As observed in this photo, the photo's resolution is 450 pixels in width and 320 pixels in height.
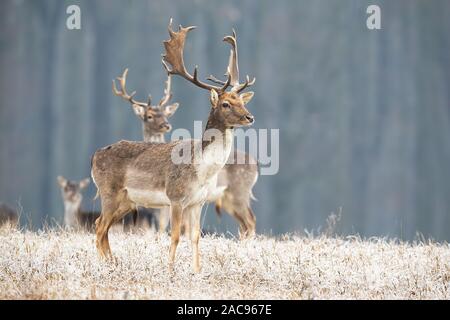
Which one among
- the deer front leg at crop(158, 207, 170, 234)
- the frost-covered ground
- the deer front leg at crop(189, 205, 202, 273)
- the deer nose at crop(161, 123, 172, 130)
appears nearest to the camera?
the frost-covered ground

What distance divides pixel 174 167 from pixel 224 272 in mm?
1040

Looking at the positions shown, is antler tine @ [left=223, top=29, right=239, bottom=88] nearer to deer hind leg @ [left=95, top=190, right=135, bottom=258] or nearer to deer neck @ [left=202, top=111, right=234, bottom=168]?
deer neck @ [left=202, top=111, right=234, bottom=168]

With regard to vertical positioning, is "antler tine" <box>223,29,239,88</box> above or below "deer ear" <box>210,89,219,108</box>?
above

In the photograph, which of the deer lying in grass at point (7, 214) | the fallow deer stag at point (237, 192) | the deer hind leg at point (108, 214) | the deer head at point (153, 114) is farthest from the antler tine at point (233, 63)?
the deer lying in grass at point (7, 214)

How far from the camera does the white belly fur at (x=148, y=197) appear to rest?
8641 millimetres

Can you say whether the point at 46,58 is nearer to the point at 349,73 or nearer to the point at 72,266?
the point at 349,73

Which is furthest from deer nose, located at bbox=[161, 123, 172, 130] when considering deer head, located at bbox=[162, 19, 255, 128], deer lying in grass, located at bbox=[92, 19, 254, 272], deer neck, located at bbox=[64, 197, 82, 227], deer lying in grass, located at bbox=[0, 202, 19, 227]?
A: deer head, located at bbox=[162, 19, 255, 128]

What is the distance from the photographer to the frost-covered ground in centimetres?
741

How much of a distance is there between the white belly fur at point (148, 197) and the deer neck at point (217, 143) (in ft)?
1.90

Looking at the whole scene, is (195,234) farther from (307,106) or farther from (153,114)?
(307,106)

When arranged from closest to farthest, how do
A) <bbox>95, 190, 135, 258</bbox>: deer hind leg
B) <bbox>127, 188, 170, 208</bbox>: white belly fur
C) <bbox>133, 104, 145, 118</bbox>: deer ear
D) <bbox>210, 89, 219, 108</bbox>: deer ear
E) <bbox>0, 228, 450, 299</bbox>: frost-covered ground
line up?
<bbox>0, 228, 450, 299</bbox>: frost-covered ground < <bbox>210, 89, 219, 108</bbox>: deer ear < <bbox>127, 188, 170, 208</bbox>: white belly fur < <bbox>95, 190, 135, 258</bbox>: deer hind leg < <bbox>133, 104, 145, 118</bbox>: deer ear

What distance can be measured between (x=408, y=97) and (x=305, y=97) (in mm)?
3558
